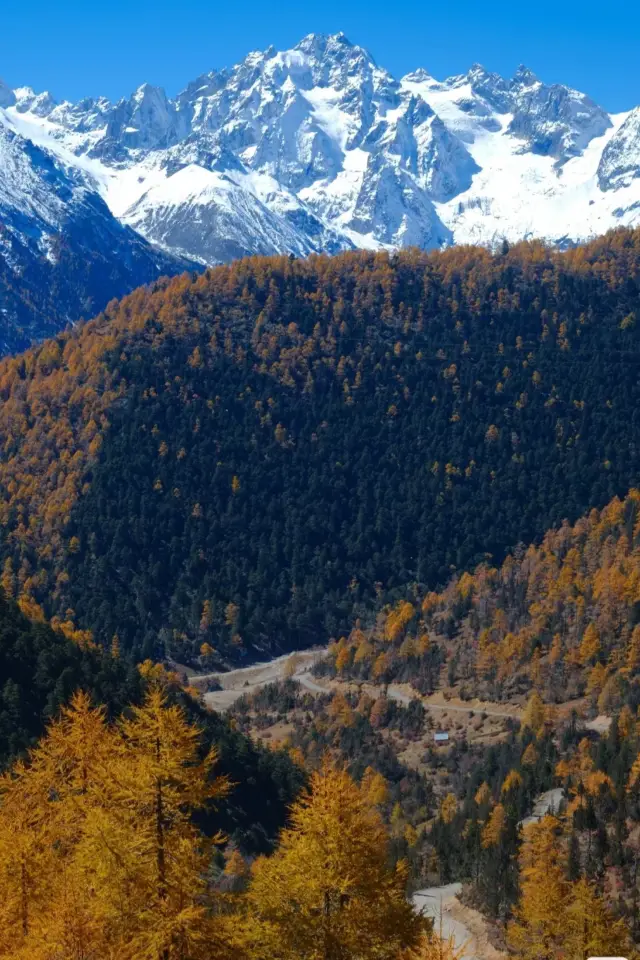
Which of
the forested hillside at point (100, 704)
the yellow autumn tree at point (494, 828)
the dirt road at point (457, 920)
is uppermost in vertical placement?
the forested hillside at point (100, 704)

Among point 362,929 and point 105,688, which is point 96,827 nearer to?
point 362,929

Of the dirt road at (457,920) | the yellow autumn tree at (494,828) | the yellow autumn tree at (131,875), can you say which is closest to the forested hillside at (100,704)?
the dirt road at (457,920)

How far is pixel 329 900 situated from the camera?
43.1m

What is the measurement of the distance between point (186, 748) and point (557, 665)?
163643mm

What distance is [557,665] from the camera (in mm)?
196375

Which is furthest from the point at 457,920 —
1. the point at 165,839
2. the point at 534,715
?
the point at 534,715

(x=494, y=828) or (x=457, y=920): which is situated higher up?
(x=494, y=828)

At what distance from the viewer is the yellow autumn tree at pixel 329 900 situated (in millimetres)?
42281

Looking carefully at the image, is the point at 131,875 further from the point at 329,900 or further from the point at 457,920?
the point at 457,920

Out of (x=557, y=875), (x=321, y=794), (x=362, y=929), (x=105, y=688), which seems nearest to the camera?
(x=362, y=929)

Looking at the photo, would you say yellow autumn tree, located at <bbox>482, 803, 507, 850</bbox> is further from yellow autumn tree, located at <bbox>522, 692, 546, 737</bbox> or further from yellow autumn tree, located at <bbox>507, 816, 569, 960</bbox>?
yellow autumn tree, located at <bbox>522, 692, 546, 737</bbox>

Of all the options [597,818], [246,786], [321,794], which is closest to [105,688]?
[246,786]

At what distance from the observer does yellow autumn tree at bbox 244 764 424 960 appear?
42.3m

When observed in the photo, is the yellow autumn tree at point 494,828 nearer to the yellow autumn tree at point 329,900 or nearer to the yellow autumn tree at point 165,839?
the yellow autumn tree at point 329,900
